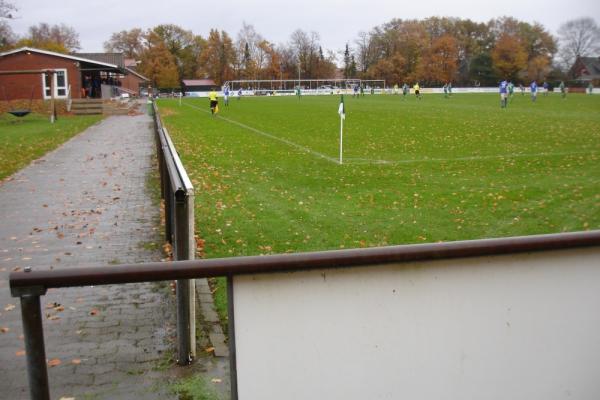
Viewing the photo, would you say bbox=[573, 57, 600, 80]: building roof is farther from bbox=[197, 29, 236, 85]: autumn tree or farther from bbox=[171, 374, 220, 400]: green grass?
bbox=[171, 374, 220, 400]: green grass

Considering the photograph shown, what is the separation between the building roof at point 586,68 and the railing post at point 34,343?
127385 mm

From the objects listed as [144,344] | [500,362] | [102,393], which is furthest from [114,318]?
[500,362]

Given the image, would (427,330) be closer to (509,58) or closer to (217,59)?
(509,58)

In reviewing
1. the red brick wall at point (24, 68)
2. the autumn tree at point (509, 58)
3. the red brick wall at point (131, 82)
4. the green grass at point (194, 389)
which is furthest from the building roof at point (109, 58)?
the autumn tree at point (509, 58)

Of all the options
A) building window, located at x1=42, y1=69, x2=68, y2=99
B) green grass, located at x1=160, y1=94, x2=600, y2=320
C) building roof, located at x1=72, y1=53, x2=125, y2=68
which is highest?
building roof, located at x1=72, y1=53, x2=125, y2=68

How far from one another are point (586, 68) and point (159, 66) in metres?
79.1

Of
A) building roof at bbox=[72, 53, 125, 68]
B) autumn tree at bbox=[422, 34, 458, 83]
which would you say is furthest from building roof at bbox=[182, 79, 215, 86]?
building roof at bbox=[72, 53, 125, 68]

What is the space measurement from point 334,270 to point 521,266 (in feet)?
2.76

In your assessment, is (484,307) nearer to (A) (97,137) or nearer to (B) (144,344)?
(B) (144,344)

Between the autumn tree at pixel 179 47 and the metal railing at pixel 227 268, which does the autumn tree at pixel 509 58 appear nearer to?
the autumn tree at pixel 179 47

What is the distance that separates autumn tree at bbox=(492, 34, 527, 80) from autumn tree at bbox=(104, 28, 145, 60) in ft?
221

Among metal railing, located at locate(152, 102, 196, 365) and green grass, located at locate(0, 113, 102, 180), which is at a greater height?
metal railing, located at locate(152, 102, 196, 365)

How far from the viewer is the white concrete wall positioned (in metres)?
2.57

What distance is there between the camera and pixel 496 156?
653 inches
